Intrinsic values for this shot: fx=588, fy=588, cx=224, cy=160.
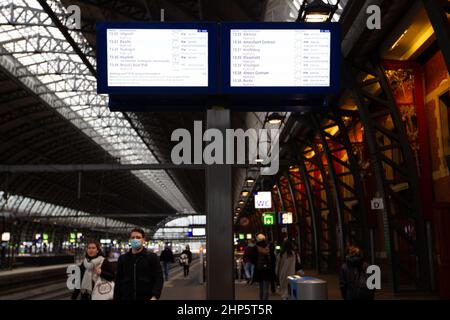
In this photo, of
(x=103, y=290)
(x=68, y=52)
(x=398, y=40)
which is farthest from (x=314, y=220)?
(x=103, y=290)

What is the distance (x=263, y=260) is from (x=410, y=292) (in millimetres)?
4091

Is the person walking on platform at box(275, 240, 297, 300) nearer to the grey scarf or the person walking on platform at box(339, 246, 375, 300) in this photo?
the person walking on platform at box(339, 246, 375, 300)

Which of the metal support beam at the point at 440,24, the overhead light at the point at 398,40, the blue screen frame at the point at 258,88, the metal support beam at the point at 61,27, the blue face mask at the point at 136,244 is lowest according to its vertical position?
the blue face mask at the point at 136,244

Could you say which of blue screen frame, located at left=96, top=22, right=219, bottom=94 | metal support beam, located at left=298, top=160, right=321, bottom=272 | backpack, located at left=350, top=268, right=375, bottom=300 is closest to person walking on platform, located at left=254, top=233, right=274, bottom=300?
backpack, located at left=350, top=268, right=375, bottom=300

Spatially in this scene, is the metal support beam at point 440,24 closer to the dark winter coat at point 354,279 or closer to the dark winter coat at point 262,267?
the dark winter coat at point 354,279

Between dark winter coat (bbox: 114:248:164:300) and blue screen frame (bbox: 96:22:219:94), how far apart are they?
6.31 feet

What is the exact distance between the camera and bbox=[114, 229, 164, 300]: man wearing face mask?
6.54m

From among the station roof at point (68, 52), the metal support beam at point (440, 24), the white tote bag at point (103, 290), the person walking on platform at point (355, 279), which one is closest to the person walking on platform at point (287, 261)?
the station roof at point (68, 52)

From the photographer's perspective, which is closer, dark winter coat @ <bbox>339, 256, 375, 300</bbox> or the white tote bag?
the white tote bag

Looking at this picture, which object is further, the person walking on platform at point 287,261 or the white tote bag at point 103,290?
the person walking on platform at point 287,261

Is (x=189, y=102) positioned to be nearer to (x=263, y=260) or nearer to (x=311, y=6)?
(x=311, y=6)

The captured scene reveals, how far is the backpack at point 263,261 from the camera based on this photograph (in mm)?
14780

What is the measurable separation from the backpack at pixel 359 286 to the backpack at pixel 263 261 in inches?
228
